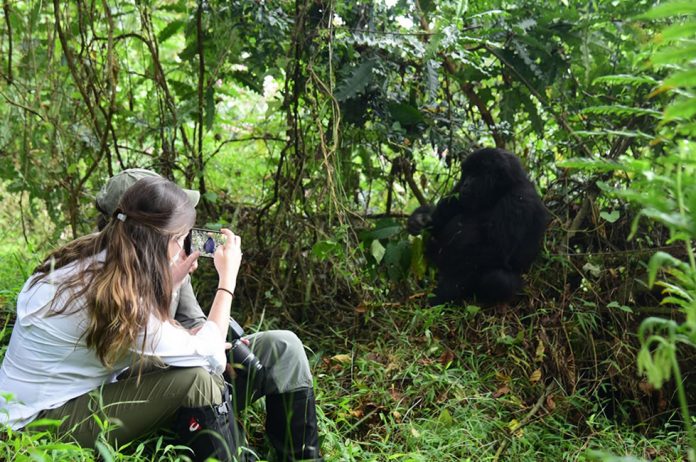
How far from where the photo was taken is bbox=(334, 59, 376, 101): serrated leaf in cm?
367

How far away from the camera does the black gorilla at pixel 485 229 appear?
423 cm

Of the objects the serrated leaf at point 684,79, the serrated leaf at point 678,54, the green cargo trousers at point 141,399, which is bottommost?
the green cargo trousers at point 141,399

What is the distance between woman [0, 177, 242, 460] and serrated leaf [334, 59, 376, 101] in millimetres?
1389

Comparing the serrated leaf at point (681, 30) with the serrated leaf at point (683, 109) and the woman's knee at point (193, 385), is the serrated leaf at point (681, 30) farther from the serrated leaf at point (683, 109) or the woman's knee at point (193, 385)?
the woman's knee at point (193, 385)

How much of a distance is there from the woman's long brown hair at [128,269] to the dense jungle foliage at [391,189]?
100cm

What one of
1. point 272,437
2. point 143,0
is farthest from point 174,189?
point 143,0

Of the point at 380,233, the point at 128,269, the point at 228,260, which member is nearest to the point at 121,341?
the point at 128,269

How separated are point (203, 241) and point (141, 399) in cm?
65

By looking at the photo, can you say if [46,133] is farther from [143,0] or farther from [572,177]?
[572,177]

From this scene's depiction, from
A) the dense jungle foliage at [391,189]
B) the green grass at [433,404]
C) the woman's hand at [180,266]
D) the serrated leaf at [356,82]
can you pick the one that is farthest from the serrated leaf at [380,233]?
the woman's hand at [180,266]

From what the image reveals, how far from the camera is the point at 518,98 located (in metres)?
4.49

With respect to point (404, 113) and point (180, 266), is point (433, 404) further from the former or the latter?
point (404, 113)

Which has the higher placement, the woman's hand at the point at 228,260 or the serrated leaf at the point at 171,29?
the serrated leaf at the point at 171,29

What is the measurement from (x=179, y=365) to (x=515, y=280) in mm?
2279
